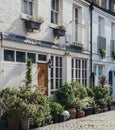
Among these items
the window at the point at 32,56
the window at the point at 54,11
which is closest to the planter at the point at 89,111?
the window at the point at 32,56

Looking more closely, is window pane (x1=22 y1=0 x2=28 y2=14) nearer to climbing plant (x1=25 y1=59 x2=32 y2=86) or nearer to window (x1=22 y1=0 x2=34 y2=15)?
window (x1=22 y1=0 x2=34 y2=15)

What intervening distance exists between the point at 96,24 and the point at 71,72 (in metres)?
4.71

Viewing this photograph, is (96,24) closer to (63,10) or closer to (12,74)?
(63,10)

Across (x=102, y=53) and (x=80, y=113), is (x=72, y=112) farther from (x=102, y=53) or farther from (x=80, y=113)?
(x=102, y=53)

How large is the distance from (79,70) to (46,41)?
423cm

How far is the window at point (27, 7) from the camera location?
1562cm

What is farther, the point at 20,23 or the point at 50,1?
the point at 50,1

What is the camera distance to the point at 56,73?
1814 centimetres

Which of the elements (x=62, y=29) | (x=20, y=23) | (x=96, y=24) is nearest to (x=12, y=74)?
(x=20, y=23)

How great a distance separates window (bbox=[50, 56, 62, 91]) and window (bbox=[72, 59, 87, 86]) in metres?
1.47

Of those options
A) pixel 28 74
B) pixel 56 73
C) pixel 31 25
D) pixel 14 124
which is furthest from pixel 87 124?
pixel 31 25

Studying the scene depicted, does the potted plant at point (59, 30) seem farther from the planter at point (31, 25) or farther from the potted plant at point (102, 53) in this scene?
the potted plant at point (102, 53)

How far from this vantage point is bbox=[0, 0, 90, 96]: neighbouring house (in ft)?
46.9

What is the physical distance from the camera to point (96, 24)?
22781 mm
